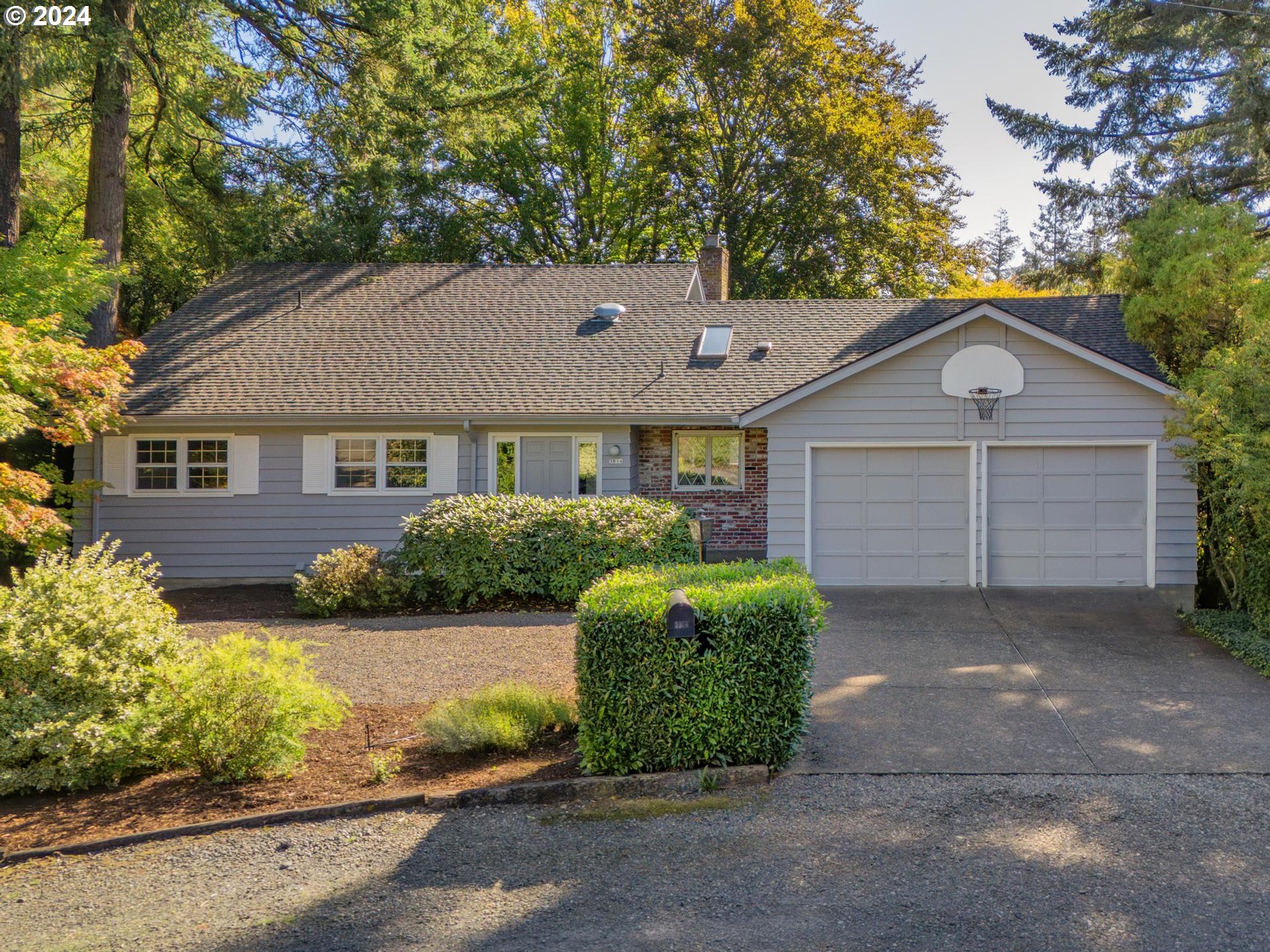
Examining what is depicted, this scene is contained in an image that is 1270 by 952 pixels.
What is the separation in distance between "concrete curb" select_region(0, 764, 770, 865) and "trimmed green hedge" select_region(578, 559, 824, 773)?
0.37 feet

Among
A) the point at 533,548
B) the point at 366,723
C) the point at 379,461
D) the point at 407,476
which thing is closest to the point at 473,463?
the point at 407,476

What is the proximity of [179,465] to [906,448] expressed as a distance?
1109 centimetres

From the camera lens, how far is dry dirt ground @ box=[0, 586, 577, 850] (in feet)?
19.0

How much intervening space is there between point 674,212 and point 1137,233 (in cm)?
1779

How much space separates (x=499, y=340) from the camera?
17.2m

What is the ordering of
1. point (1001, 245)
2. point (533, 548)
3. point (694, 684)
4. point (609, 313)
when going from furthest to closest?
point (1001, 245) < point (609, 313) < point (533, 548) < point (694, 684)

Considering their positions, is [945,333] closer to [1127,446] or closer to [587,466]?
[1127,446]

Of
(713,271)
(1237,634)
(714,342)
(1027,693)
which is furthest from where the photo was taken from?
(713,271)

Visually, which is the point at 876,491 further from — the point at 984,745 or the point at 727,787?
the point at 727,787

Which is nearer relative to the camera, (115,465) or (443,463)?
(443,463)

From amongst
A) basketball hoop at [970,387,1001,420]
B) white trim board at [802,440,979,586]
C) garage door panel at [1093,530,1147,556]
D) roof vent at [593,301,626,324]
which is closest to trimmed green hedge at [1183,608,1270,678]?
garage door panel at [1093,530,1147,556]

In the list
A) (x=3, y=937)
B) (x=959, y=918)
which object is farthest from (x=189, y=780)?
(x=959, y=918)

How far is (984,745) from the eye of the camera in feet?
22.2

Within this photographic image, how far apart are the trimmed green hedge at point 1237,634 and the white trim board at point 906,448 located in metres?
2.68
